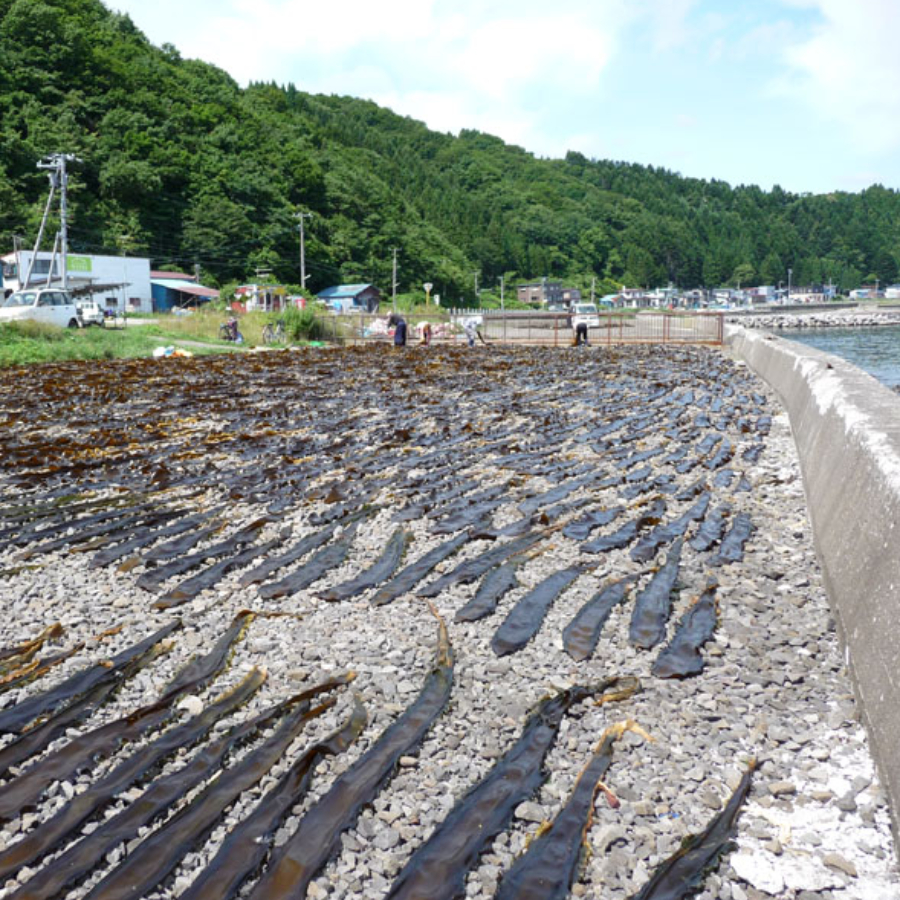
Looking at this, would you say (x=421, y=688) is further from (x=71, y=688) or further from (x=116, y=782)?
(x=71, y=688)

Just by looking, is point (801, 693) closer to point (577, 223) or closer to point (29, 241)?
point (29, 241)

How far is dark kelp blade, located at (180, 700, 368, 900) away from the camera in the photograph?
6.77 feet

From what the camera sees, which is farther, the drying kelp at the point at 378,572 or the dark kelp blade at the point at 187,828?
the drying kelp at the point at 378,572

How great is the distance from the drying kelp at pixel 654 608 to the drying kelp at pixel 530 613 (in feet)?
1.36

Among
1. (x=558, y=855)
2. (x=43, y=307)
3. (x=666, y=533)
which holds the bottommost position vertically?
(x=558, y=855)

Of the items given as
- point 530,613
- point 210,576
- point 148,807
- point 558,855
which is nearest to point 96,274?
point 210,576

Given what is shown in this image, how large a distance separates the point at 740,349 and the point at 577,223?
470 ft

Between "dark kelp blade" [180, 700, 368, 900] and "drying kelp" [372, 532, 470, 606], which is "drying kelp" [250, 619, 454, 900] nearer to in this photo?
"dark kelp blade" [180, 700, 368, 900]

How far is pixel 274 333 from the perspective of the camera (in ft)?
108

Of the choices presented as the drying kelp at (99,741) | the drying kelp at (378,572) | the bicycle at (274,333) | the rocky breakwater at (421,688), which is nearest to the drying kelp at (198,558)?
the rocky breakwater at (421,688)

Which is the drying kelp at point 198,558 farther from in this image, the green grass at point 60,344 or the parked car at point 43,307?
the parked car at point 43,307

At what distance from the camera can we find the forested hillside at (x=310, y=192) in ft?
280

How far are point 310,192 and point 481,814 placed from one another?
4314 inches

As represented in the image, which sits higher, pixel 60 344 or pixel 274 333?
pixel 274 333
